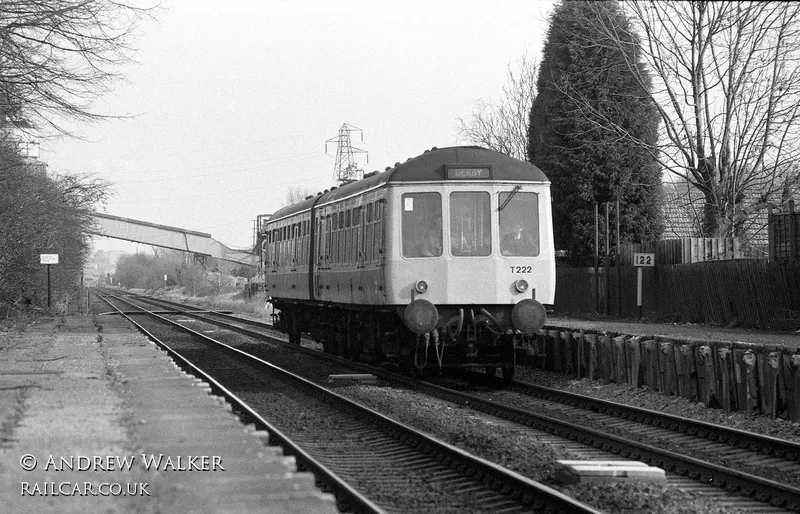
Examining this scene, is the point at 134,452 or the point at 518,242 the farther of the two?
the point at 518,242

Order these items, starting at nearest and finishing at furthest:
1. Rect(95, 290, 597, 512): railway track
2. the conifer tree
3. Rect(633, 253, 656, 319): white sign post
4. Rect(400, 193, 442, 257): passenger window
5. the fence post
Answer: Rect(95, 290, 597, 512): railway track < Rect(400, 193, 442, 257): passenger window < the fence post < Rect(633, 253, 656, 319): white sign post < the conifer tree

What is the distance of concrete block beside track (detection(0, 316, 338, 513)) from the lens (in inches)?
235

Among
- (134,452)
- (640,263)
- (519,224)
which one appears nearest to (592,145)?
(640,263)

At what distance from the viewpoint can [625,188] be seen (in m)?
34.4

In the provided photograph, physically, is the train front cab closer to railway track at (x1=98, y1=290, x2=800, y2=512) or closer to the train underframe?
the train underframe

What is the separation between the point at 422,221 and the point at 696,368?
445 cm

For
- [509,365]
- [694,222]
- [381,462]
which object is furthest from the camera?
[694,222]

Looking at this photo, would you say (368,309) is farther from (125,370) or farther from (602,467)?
(602,467)

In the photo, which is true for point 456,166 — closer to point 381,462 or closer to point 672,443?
point 672,443

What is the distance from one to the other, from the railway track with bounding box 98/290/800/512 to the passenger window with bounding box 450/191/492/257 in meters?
2.16

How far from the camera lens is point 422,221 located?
51.5 feet

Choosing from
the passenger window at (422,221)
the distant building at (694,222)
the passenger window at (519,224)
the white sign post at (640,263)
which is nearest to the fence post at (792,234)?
the white sign post at (640,263)

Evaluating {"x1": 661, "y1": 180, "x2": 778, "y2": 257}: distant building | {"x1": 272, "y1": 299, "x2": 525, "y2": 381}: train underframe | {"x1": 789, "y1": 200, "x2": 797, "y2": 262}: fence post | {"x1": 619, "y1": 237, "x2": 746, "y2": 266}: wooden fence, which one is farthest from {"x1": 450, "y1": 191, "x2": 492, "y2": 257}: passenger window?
{"x1": 661, "y1": 180, "x2": 778, "y2": 257}: distant building

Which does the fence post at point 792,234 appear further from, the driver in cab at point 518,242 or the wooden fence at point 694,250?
the driver in cab at point 518,242
